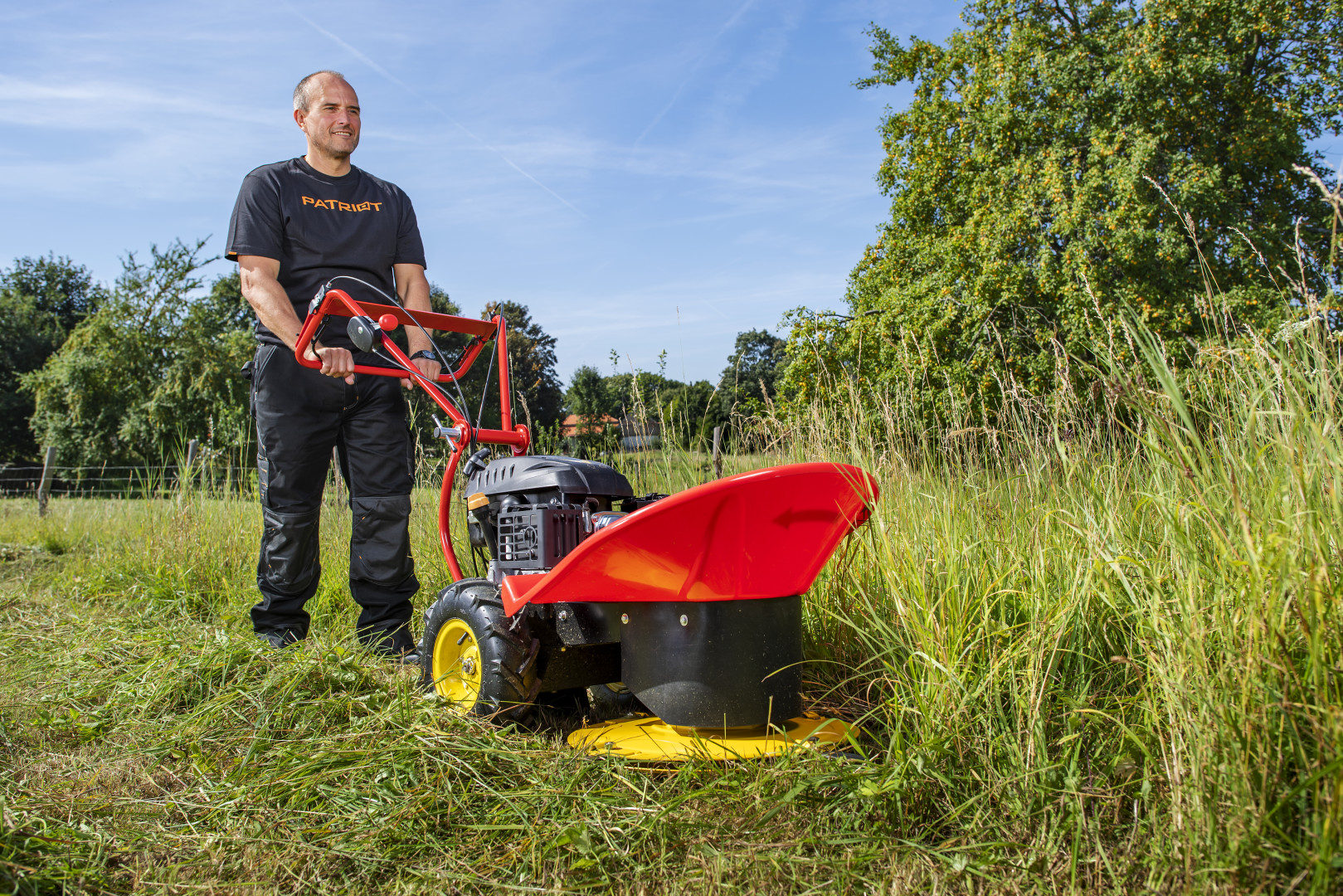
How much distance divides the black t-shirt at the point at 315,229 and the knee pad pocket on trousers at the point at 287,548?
26.7 inches

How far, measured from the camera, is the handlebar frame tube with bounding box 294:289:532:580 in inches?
107

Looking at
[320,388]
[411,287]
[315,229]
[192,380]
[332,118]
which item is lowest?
[320,388]

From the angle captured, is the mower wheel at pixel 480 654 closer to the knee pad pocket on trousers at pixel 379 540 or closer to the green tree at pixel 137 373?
the knee pad pocket on trousers at pixel 379 540

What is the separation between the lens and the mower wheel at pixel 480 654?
2227mm

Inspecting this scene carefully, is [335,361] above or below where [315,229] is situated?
below

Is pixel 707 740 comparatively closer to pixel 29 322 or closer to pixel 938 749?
pixel 938 749

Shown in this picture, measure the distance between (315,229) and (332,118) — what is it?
1.36ft

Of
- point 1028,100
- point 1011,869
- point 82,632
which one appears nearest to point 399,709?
point 1011,869

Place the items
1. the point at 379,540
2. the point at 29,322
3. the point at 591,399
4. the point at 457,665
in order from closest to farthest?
the point at 457,665 → the point at 379,540 → the point at 591,399 → the point at 29,322

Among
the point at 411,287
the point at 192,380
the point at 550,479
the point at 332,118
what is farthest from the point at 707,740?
the point at 192,380

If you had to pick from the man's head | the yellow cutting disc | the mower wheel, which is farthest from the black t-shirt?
the yellow cutting disc

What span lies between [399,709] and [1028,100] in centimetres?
1680

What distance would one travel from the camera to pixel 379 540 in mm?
3295

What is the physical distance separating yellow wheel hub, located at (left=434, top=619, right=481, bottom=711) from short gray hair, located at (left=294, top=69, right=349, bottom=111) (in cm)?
207
